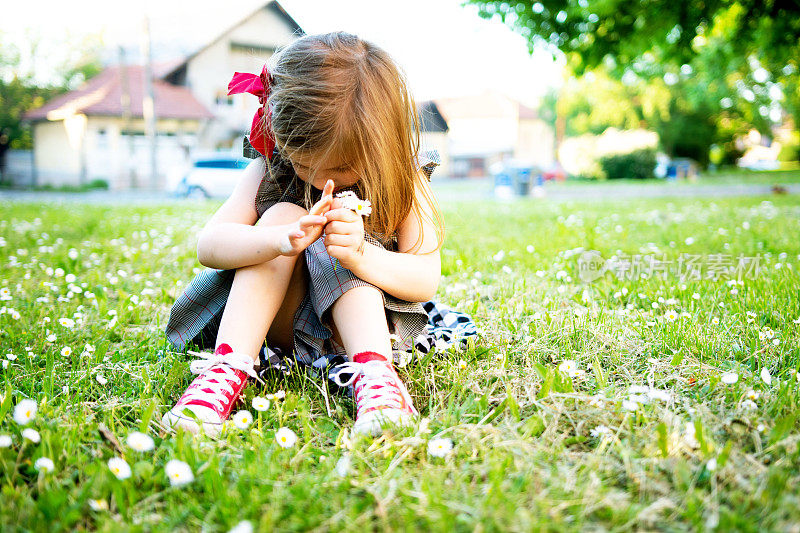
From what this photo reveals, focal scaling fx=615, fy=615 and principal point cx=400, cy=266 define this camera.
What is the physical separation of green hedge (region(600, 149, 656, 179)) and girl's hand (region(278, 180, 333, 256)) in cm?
2283

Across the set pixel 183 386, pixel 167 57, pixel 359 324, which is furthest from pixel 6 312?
pixel 167 57

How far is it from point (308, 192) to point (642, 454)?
1.10m

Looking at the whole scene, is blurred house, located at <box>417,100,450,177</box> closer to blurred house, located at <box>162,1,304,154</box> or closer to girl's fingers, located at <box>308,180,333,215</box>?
girl's fingers, located at <box>308,180,333,215</box>

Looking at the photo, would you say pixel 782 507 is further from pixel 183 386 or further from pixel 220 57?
pixel 220 57

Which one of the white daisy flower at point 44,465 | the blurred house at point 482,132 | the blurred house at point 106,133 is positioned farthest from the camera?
the blurred house at point 482,132

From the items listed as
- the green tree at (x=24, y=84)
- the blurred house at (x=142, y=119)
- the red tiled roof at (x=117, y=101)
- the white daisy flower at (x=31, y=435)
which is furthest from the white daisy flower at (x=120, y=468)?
the green tree at (x=24, y=84)

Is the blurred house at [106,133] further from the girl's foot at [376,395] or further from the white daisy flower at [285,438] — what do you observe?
the white daisy flower at [285,438]

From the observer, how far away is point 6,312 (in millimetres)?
2383

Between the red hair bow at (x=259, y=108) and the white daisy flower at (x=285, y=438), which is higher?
the red hair bow at (x=259, y=108)

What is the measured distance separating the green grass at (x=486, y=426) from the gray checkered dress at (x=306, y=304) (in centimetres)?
9

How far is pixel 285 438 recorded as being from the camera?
134cm

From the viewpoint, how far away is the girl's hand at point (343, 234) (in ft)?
5.16

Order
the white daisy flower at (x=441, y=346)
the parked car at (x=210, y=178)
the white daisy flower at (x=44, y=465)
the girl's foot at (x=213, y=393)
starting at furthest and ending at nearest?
the parked car at (x=210, y=178), the white daisy flower at (x=441, y=346), the girl's foot at (x=213, y=393), the white daisy flower at (x=44, y=465)

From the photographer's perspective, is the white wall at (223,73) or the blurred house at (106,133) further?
the blurred house at (106,133)
